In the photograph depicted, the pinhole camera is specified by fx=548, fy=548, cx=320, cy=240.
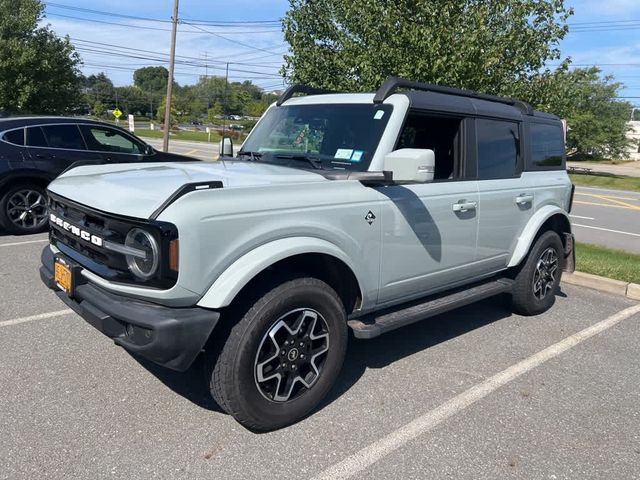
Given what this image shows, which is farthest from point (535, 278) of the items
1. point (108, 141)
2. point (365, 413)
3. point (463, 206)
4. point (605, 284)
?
point (108, 141)

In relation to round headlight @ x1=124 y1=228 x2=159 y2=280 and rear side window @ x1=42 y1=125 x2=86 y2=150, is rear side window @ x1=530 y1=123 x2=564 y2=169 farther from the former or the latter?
→ rear side window @ x1=42 y1=125 x2=86 y2=150

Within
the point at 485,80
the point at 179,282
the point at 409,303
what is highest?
the point at 485,80

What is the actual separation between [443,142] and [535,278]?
1.75 meters

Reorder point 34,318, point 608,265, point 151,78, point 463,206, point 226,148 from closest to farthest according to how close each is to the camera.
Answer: point 463,206 → point 34,318 → point 226,148 → point 608,265 → point 151,78

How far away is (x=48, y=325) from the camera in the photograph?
14.8ft

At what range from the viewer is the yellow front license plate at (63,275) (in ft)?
10.4

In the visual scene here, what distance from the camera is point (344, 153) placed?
12.6ft

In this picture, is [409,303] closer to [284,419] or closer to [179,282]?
[284,419]

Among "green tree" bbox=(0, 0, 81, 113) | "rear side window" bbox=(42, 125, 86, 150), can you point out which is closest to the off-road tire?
"rear side window" bbox=(42, 125, 86, 150)

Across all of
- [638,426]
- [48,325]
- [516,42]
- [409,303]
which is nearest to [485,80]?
[516,42]

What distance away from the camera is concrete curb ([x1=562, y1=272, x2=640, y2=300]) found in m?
6.13

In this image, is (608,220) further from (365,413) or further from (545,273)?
(365,413)

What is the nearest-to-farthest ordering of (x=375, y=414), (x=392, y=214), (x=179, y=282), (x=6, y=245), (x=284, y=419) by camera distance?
(x=179, y=282) → (x=284, y=419) → (x=375, y=414) → (x=392, y=214) → (x=6, y=245)

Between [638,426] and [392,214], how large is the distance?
6.55ft
